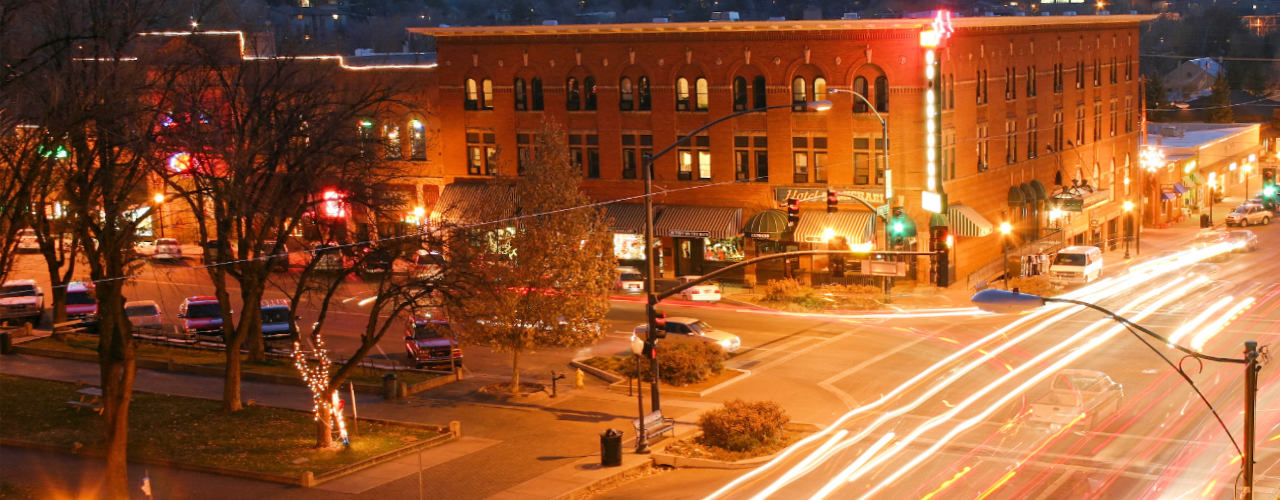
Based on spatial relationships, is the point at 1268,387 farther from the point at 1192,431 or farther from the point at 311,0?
the point at 311,0

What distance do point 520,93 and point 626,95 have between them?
535 cm

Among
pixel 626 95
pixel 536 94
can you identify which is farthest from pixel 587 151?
pixel 536 94

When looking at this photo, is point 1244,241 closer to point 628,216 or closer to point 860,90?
point 860,90

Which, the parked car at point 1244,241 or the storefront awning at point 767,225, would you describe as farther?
the parked car at point 1244,241

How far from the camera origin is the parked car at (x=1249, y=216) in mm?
74000

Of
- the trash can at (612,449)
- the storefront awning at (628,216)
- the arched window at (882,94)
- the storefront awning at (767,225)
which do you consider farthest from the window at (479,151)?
the trash can at (612,449)

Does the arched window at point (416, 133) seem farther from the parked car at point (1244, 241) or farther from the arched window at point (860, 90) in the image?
the parked car at point (1244, 241)

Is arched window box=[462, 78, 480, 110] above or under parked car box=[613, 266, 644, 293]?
above

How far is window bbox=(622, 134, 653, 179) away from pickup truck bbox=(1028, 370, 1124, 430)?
27795 millimetres

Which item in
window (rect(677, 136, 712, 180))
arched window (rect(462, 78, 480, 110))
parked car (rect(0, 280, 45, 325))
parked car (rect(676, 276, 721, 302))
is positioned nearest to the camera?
parked car (rect(0, 280, 45, 325))

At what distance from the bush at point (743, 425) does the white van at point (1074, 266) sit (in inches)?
1072

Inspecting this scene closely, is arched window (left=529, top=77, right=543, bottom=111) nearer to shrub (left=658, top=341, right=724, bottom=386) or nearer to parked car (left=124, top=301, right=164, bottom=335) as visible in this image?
parked car (left=124, top=301, right=164, bottom=335)

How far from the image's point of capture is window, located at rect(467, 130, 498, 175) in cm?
5994

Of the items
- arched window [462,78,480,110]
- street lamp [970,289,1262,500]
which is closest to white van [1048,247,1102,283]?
arched window [462,78,480,110]
